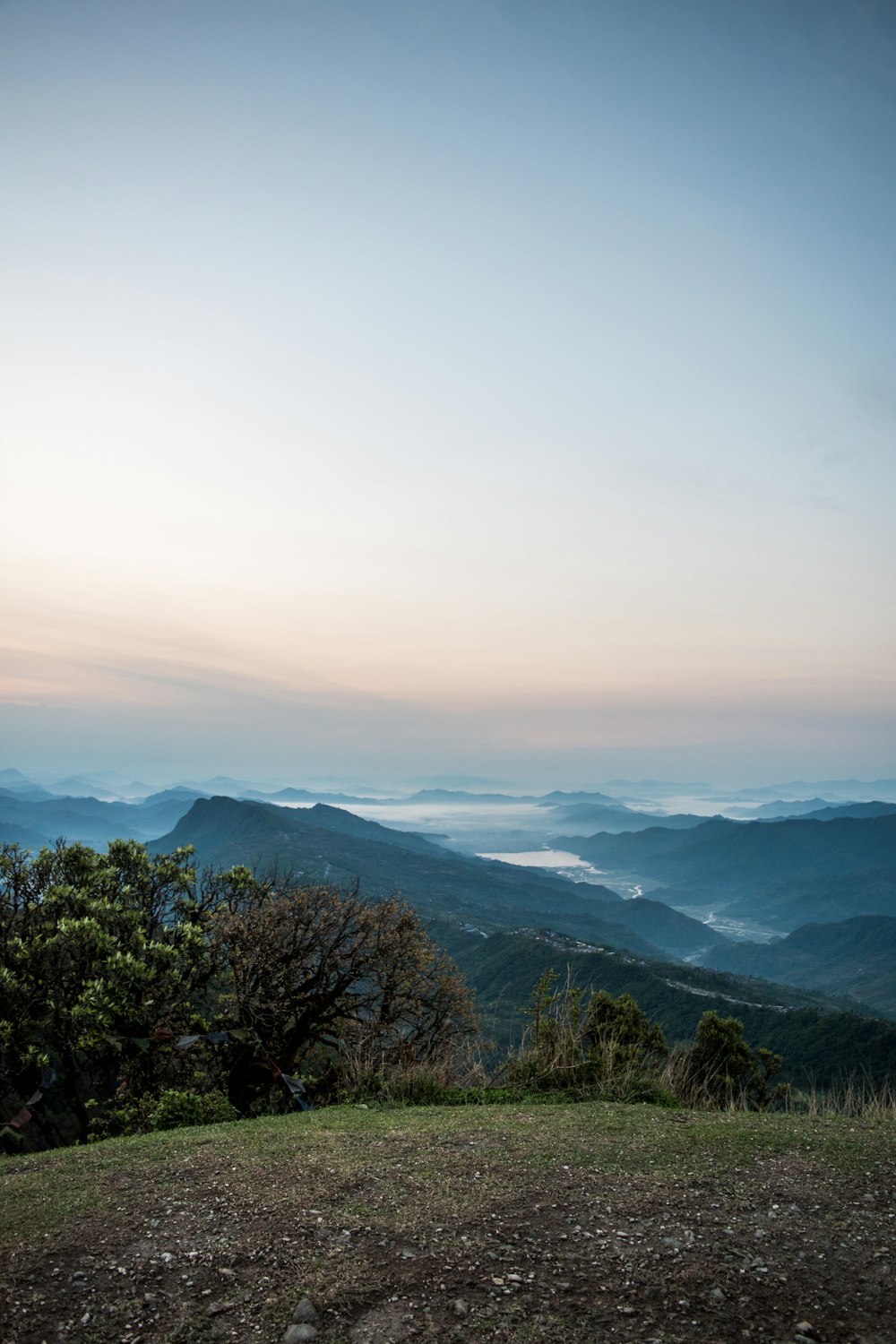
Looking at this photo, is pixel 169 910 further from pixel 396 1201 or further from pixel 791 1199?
pixel 791 1199

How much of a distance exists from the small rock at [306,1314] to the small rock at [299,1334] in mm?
62

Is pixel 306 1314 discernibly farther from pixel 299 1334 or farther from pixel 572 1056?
pixel 572 1056

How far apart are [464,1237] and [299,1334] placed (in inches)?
64.7

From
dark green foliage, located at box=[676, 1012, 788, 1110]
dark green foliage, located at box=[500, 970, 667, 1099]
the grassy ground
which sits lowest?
dark green foliage, located at box=[676, 1012, 788, 1110]

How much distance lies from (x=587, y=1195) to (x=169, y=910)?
15357 mm

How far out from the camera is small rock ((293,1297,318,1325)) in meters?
4.60

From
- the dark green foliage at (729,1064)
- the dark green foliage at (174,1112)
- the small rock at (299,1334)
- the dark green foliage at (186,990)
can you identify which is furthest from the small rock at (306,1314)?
the dark green foliage at (729,1064)

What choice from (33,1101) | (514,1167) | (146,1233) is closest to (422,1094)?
(514,1167)

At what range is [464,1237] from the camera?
5637 mm

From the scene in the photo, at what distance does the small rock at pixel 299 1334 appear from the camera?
440cm

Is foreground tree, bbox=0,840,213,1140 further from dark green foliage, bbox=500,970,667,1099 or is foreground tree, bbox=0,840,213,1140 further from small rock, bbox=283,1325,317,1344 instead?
small rock, bbox=283,1325,317,1344

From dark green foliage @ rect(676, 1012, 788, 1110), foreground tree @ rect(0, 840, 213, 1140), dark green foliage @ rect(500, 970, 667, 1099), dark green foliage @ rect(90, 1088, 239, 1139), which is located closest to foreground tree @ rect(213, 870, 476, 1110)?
foreground tree @ rect(0, 840, 213, 1140)

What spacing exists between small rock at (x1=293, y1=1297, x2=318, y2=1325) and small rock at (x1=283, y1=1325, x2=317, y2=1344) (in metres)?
0.06

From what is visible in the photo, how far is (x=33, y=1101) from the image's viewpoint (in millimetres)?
12781
